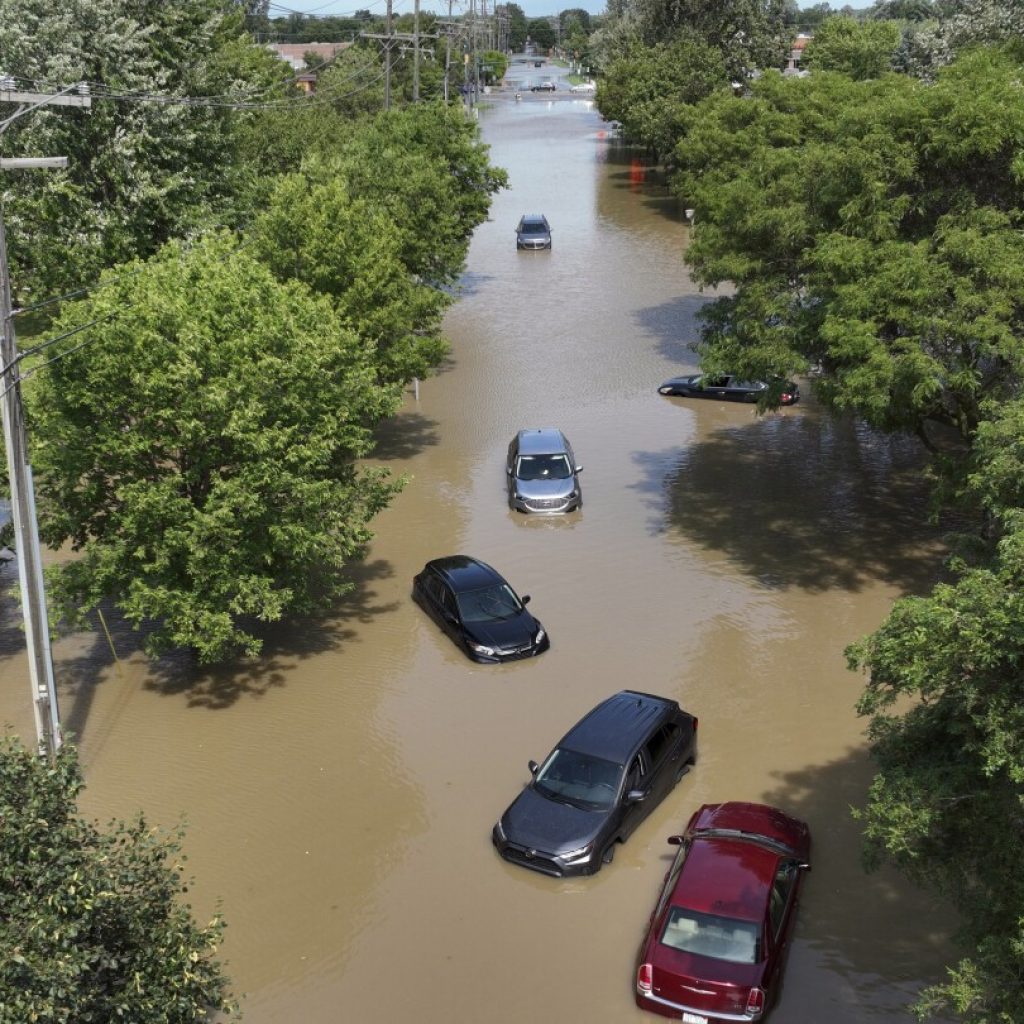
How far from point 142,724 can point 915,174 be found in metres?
16.2

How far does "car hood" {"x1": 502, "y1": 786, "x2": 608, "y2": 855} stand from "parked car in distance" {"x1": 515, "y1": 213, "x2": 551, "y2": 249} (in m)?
45.0

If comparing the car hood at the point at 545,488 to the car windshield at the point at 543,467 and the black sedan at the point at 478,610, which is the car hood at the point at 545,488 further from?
the black sedan at the point at 478,610

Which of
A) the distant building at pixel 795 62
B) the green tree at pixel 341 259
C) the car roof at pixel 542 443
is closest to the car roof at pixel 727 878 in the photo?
the car roof at pixel 542 443

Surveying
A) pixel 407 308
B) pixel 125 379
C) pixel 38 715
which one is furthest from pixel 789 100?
pixel 38 715

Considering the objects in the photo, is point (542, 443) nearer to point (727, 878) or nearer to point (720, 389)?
point (720, 389)

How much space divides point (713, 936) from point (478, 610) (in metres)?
9.05

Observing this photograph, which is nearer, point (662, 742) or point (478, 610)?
point (662, 742)

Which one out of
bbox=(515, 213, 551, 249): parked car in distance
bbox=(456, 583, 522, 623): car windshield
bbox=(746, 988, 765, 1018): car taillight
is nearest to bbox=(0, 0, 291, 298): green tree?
bbox=(456, 583, 522, 623): car windshield

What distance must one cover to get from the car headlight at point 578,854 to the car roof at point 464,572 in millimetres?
7139

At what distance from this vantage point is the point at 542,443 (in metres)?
27.8

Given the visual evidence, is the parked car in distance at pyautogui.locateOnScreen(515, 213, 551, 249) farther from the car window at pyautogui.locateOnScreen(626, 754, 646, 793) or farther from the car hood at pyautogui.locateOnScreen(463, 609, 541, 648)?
the car window at pyautogui.locateOnScreen(626, 754, 646, 793)

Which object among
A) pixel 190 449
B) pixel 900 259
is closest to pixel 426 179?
pixel 900 259

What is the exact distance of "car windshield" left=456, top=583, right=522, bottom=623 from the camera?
20.7 meters

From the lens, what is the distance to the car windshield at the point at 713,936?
40.7ft
